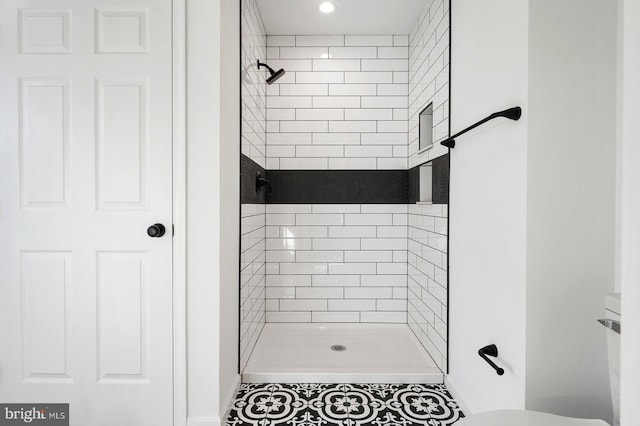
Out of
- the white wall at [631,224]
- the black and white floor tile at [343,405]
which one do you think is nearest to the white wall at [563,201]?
the white wall at [631,224]

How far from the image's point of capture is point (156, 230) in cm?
157

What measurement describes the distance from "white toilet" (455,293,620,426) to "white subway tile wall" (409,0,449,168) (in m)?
1.16

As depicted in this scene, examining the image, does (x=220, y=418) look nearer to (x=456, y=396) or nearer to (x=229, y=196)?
(x=229, y=196)

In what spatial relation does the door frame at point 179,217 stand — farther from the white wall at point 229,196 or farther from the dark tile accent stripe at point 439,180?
the dark tile accent stripe at point 439,180

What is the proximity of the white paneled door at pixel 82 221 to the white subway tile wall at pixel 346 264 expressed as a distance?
132cm

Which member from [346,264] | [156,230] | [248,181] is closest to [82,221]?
[156,230]

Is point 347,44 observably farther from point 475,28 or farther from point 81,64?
point 81,64

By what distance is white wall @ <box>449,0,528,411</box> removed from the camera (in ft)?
4.16

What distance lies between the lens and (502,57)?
138 centimetres

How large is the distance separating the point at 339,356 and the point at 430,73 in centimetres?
193

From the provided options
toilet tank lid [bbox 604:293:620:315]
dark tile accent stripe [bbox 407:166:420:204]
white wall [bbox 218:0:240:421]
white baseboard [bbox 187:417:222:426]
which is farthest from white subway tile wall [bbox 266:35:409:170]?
toilet tank lid [bbox 604:293:620:315]

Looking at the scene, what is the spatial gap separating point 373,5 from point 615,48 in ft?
5.33

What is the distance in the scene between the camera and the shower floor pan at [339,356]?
81.2 inches

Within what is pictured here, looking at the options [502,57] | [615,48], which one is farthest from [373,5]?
[615,48]
